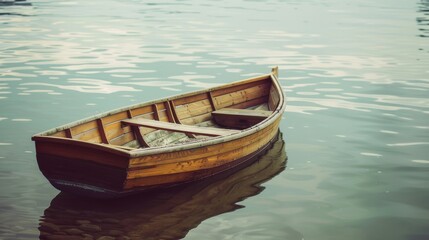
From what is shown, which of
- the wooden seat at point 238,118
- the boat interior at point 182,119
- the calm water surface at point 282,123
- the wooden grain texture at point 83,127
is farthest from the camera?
the wooden seat at point 238,118

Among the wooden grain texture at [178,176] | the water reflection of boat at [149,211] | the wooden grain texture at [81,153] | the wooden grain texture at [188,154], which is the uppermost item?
the wooden grain texture at [81,153]

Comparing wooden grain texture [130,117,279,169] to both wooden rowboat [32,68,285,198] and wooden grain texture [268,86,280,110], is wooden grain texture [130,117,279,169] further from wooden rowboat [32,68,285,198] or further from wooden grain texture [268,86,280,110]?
wooden grain texture [268,86,280,110]

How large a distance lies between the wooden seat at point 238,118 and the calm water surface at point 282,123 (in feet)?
3.39

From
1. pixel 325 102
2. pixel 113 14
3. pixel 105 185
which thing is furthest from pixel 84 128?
pixel 113 14

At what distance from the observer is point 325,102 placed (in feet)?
55.4

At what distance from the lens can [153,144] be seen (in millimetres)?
10711

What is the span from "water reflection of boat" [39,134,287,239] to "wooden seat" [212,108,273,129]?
101 inches

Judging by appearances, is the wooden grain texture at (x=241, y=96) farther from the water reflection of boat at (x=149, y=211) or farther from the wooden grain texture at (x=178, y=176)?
the water reflection of boat at (x=149, y=211)

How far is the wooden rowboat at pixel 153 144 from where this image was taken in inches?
318

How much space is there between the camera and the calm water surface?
324 inches

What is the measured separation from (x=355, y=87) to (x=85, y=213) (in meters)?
13.6

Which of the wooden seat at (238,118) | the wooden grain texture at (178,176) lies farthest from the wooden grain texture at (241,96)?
the wooden grain texture at (178,176)

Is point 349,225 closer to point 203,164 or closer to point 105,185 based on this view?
point 203,164

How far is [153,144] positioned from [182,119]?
1.52 m
